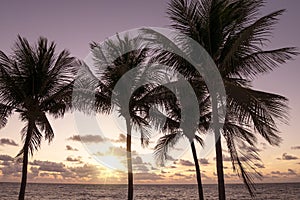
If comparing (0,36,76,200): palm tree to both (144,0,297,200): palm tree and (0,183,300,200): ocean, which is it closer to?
(144,0,297,200): palm tree

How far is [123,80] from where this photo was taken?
46.3ft

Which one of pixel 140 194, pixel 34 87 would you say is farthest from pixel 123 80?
pixel 140 194

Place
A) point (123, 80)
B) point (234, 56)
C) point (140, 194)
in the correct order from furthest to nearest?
point (140, 194) < point (123, 80) < point (234, 56)

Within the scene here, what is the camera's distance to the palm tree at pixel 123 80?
1419 cm

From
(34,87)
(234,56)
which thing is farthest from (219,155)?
(34,87)

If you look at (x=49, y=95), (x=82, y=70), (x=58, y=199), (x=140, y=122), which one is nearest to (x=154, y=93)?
(x=140, y=122)

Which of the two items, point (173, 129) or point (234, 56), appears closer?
point (234, 56)

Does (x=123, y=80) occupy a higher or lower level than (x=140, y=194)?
higher

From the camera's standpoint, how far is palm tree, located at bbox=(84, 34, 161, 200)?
46.5ft

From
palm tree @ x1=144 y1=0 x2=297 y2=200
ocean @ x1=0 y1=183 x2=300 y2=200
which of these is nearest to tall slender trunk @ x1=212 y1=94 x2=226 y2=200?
palm tree @ x1=144 y1=0 x2=297 y2=200

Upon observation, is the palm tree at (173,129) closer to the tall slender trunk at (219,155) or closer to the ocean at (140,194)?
the tall slender trunk at (219,155)

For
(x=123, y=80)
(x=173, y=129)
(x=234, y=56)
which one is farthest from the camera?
(x=173, y=129)

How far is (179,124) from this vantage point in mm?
17469

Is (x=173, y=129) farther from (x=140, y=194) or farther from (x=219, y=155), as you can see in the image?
(x=140, y=194)
